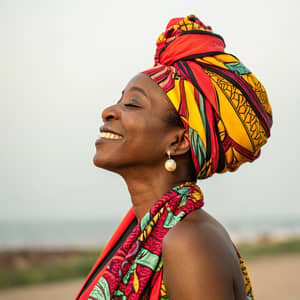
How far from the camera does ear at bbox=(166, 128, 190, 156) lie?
266 cm

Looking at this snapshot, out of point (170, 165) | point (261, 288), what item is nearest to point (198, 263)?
point (170, 165)

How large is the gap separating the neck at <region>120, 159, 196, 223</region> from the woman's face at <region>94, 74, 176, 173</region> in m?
0.05

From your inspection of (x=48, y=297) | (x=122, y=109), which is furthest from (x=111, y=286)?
(x=48, y=297)

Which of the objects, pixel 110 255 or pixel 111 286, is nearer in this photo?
pixel 111 286

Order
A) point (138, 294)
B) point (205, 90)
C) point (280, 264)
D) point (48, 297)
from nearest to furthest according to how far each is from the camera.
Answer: point (138, 294)
point (205, 90)
point (48, 297)
point (280, 264)

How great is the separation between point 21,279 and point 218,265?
42.0ft

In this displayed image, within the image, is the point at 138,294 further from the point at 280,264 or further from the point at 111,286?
the point at 280,264

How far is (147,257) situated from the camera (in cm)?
241

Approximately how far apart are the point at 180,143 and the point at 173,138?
44mm

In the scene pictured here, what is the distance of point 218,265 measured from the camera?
2.16 meters

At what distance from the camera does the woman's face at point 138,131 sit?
8.56 ft

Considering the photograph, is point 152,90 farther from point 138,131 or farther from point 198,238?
point 198,238

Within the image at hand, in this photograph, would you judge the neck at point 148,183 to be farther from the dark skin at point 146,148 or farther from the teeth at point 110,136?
the teeth at point 110,136

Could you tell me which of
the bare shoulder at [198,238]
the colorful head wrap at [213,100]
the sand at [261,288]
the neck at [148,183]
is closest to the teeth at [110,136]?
the neck at [148,183]
